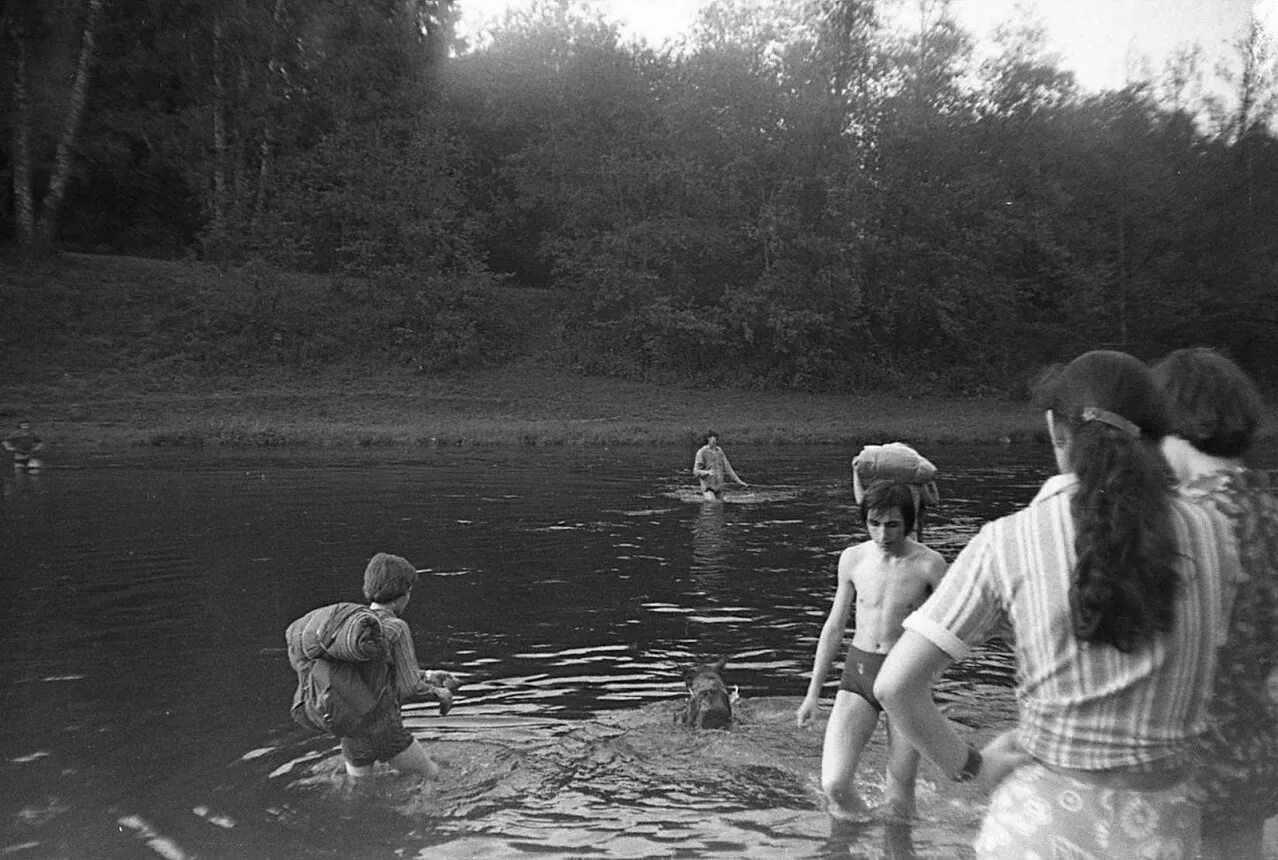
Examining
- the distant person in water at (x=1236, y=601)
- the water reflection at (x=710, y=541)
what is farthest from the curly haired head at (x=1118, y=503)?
Answer: the water reflection at (x=710, y=541)

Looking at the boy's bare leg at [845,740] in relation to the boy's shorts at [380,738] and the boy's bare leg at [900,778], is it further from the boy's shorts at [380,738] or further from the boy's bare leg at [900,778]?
the boy's shorts at [380,738]

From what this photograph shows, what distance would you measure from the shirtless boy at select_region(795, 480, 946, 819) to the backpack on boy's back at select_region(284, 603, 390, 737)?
232 cm

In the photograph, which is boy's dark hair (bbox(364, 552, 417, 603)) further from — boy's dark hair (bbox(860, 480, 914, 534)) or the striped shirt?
the striped shirt

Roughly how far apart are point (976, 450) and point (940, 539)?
56.3 ft

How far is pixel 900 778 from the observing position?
6102mm

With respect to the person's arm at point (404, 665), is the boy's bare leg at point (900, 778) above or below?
below

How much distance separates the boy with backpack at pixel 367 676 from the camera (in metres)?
6.17

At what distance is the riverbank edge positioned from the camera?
106 ft

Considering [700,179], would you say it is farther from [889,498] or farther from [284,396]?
[889,498]

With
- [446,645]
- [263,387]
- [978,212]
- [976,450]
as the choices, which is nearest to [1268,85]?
[978,212]

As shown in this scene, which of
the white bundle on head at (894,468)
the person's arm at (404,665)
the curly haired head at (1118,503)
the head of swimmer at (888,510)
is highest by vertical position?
the curly haired head at (1118,503)

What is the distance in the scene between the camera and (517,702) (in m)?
9.00

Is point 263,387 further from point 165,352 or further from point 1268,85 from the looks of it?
point 1268,85

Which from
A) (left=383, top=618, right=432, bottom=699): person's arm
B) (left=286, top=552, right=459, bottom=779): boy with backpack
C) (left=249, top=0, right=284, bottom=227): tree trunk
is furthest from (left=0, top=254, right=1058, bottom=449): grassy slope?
(left=383, top=618, right=432, bottom=699): person's arm
